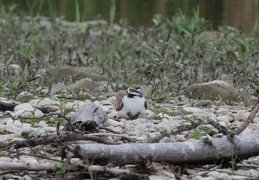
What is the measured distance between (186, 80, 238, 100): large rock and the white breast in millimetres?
1109

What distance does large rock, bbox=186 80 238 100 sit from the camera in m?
6.77

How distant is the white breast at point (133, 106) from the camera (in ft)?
18.8

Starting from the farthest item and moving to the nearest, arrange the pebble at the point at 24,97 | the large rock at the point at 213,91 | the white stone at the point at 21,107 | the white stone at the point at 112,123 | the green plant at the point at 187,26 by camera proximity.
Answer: the green plant at the point at 187,26
the large rock at the point at 213,91
the pebble at the point at 24,97
the white stone at the point at 21,107
the white stone at the point at 112,123

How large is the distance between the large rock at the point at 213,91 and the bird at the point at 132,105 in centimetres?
109

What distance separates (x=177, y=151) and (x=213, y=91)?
262 centimetres

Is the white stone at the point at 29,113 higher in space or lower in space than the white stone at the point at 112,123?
higher

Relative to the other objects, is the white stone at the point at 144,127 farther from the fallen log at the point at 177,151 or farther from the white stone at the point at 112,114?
the fallen log at the point at 177,151

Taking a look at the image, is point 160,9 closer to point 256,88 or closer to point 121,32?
point 121,32

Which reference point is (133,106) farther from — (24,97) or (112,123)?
(24,97)

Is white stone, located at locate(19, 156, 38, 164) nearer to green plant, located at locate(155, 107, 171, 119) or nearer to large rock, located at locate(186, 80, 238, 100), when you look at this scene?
green plant, located at locate(155, 107, 171, 119)

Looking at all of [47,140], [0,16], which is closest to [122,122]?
[47,140]

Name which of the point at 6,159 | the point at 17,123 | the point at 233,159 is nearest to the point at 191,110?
the point at 17,123

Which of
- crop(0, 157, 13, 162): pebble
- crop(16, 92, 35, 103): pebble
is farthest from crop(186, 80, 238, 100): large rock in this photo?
crop(0, 157, 13, 162): pebble

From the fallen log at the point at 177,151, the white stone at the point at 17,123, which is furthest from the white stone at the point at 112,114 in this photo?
the fallen log at the point at 177,151
